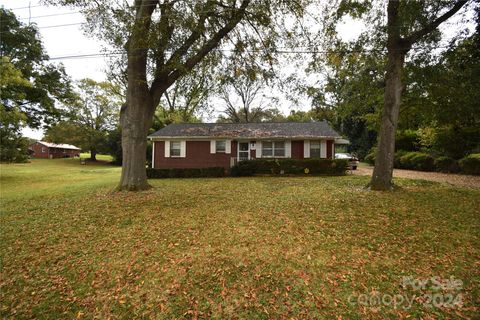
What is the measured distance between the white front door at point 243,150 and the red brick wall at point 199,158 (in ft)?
1.30

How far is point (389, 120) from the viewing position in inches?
352

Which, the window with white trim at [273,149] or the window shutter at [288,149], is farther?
the window with white trim at [273,149]

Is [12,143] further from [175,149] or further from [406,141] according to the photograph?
[406,141]

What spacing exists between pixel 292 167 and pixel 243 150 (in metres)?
4.35

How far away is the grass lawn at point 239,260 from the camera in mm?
2867

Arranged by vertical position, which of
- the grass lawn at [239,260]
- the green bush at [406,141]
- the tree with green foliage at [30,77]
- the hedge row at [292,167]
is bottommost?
the grass lawn at [239,260]

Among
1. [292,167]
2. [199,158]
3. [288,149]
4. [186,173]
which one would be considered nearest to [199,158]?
[199,158]

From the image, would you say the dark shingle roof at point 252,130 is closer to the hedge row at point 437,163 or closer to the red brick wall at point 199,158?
the red brick wall at point 199,158

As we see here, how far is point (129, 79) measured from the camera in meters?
9.01

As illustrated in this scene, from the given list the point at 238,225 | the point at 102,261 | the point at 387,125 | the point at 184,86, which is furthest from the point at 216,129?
the point at 102,261

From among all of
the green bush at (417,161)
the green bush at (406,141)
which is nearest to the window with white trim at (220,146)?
the green bush at (417,161)

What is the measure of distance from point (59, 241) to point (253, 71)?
27.6 feet

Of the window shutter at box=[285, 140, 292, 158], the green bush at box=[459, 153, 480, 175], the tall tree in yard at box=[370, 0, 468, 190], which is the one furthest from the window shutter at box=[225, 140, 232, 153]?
the green bush at box=[459, 153, 480, 175]

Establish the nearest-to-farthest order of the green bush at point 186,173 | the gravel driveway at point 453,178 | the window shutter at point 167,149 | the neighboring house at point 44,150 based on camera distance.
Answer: the gravel driveway at point 453,178 → the green bush at point 186,173 → the window shutter at point 167,149 → the neighboring house at point 44,150
